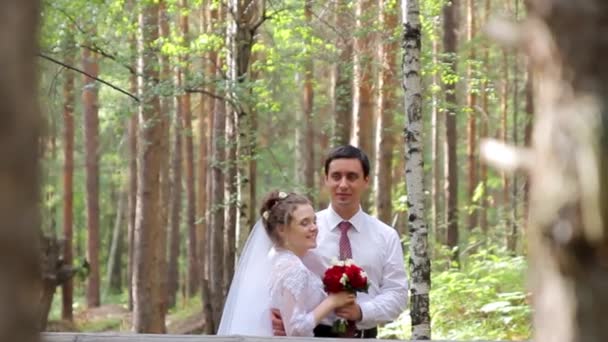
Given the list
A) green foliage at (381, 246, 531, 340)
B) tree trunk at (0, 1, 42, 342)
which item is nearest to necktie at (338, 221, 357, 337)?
tree trunk at (0, 1, 42, 342)

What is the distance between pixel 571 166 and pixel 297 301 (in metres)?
3.08

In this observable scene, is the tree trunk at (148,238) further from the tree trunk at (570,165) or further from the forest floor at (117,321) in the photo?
the tree trunk at (570,165)

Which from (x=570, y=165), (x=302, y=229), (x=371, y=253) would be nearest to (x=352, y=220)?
(x=371, y=253)

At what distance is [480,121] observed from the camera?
2750 cm

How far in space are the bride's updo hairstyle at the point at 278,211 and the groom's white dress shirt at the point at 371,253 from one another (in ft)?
0.83

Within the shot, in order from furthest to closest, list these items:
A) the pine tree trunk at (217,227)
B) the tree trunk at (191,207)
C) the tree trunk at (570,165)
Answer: the tree trunk at (191,207), the pine tree trunk at (217,227), the tree trunk at (570,165)

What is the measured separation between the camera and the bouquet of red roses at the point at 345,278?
532cm

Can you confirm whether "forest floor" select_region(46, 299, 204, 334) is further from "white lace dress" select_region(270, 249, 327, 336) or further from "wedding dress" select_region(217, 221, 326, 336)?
"white lace dress" select_region(270, 249, 327, 336)

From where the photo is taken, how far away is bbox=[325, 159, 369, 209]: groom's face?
19.4ft

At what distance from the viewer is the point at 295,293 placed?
5.34m

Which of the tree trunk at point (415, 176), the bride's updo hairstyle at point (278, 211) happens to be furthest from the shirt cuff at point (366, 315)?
the tree trunk at point (415, 176)

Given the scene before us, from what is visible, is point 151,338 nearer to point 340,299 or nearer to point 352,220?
point 340,299

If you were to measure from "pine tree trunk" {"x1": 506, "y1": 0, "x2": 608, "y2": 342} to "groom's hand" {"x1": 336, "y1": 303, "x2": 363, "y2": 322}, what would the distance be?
2.96 metres

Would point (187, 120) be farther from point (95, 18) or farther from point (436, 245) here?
point (95, 18)
